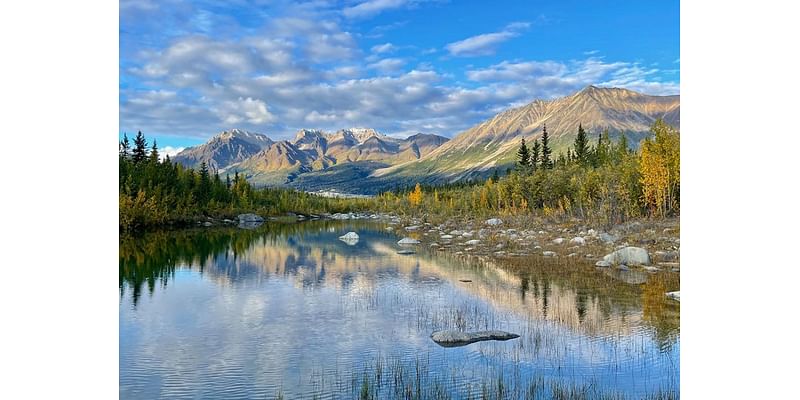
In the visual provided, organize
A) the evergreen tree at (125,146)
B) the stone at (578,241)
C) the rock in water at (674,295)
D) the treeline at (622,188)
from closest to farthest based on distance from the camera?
the rock in water at (674,295)
the stone at (578,241)
the treeline at (622,188)
the evergreen tree at (125,146)

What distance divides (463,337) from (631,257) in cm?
1194

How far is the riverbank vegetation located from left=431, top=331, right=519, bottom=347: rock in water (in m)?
24.2

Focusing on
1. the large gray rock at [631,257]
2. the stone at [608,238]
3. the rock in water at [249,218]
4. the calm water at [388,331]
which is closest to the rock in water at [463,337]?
the calm water at [388,331]

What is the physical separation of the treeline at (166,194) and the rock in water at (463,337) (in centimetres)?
3881

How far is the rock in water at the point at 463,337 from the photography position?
9875 millimetres

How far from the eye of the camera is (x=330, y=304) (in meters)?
14.3

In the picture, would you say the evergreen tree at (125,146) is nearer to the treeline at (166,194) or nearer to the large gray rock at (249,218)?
the treeline at (166,194)

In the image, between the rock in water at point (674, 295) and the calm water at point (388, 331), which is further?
the rock in water at point (674, 295)

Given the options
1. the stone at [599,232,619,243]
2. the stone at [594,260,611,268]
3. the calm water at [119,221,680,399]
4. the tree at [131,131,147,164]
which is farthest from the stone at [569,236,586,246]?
the tree at [131,131,147,164]
